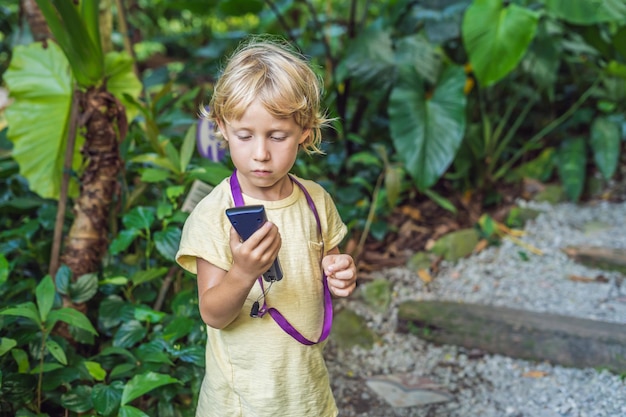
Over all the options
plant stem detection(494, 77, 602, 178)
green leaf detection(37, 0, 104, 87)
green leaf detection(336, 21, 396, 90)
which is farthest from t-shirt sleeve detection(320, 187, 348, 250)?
plant stem detection(494, 77, 602, 178)

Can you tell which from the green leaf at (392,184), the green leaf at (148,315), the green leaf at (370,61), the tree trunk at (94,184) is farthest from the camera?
the green leaf at (370,61)

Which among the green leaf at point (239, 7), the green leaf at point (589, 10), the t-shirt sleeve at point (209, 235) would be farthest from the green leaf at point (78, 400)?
the green leaf at point (589, 10)

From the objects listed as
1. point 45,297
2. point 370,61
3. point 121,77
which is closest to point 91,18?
point 121,77

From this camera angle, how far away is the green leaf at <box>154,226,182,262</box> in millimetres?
1685

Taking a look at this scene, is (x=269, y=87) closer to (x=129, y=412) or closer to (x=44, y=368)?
(x=129, y=412)

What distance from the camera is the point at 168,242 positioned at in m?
1.70

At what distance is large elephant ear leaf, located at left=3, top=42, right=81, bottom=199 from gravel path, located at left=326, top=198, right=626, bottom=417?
119 centimetres

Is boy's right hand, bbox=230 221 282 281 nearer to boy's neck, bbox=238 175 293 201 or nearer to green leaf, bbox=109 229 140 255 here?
boy's neck, bbox=238 175 293 201

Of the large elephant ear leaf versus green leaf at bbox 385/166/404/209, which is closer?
the large elephant ear leaf

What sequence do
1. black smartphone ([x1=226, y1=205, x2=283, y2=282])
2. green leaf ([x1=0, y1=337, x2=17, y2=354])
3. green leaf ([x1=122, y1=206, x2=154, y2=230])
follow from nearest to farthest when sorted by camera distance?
black smartphone ([x1=226, y1=205, x2=283, y2=282]) < green leaf ([x1=0, y1=337, x2=17, y2=354]) < green leaf ([x1=122, y1=206, x2=154, y2=230])

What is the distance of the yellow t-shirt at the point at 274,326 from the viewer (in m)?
1.12

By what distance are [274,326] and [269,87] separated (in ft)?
1.45

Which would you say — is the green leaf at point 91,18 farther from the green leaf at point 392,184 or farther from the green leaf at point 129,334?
the green leaf at point 392,184

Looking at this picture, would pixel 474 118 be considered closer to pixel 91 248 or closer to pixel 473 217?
pixel 473 217
